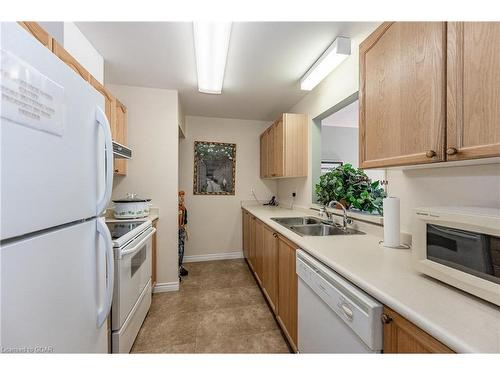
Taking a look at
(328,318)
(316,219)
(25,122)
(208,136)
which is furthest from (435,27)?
(208,136)

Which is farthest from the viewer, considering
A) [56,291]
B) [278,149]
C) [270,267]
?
[278,149]

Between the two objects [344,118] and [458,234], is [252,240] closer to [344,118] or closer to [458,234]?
[458,234]

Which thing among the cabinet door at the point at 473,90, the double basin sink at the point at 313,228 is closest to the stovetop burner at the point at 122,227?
the double basin sink at the point at 313,228

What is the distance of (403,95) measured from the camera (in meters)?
1.05

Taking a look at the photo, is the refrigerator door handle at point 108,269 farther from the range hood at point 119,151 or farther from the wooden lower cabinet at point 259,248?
the wooden lower cabinet at point 259,248

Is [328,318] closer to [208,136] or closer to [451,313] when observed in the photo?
[451,313]

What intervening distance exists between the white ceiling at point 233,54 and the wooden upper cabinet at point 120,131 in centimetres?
36

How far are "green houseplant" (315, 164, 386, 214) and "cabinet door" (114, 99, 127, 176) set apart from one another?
7.05 feet

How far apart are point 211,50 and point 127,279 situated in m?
1.90

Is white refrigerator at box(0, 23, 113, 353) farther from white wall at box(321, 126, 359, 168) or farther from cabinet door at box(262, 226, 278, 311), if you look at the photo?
white wall at box(321, 126, 359, 168)

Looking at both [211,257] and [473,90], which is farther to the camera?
[211,257]

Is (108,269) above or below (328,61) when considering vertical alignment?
below

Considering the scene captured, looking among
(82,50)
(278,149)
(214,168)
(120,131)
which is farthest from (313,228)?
(82,50)

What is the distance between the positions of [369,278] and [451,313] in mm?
259
